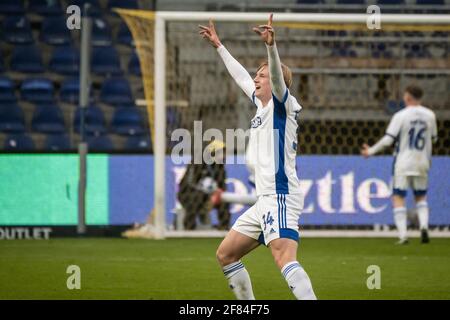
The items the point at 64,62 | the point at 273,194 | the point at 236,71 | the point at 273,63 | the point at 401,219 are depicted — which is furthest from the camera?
the point at 64,62

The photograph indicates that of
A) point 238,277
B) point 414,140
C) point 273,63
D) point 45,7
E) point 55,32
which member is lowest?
point 238,277

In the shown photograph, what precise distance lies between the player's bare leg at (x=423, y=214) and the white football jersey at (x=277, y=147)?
22.3ft

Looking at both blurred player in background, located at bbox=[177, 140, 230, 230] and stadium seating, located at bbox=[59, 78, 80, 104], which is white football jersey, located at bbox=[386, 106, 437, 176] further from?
stadium seating, located at bbox=[59, 78, 80, 104]

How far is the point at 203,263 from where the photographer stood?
10.9 metres

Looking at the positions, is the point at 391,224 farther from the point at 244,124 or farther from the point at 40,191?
the point at 40,191

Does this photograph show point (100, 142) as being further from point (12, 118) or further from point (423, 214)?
point (423, 214)

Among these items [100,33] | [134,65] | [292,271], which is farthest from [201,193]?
[292,271]

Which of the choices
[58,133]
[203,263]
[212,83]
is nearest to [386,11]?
[212,83]

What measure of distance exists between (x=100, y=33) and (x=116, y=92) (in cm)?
130

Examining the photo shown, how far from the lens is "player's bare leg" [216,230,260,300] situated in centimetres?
709

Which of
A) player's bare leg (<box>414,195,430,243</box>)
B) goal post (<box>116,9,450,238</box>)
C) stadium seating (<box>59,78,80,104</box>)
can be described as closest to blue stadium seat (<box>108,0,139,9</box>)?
stadium seating (<box>59,78,80,104</box>)

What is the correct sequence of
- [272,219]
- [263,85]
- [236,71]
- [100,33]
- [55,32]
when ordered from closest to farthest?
[272,219]
[263,85]
[236,71]
[100,33]
[55,32]

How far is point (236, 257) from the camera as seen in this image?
714 centimetres

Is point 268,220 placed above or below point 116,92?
below
